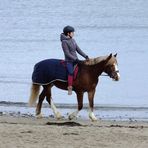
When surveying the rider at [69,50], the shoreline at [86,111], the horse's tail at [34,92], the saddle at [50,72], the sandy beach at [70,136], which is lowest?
the sandy beach at [70,136]

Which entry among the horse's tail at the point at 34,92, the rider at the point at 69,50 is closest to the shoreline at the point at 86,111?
the horse's tail at the point at 34,92

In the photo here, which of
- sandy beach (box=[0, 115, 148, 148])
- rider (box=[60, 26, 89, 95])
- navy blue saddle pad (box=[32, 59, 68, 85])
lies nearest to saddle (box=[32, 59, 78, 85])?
navy blue saddle pad (box=[32, 59, 68, 85])

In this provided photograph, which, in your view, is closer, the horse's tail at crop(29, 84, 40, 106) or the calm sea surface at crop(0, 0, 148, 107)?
the horse's tail at crop(29, 84, 40, 106)

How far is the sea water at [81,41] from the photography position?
75.8 ft

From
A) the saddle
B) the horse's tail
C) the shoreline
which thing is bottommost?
the shoreline

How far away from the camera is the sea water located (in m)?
23.1

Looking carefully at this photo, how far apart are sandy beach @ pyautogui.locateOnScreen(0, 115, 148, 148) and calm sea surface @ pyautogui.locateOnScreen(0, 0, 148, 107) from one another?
684 cm

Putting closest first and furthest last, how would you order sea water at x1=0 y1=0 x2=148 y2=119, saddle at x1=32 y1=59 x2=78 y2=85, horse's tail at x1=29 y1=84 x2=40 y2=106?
1. saddle at x1=32 y1=59 x2=78 y2=85
2. horse's tail at x1=29 y1=84 x2=40 y2=106
3. sea water at x1=0 y1=0 x2=148 y2=119

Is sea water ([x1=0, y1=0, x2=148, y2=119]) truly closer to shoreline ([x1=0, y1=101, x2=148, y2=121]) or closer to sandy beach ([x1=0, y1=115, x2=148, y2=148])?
shoreline ([x1=0, y1=101, x2=148, y2=121])

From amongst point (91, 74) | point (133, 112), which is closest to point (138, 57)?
point (133, 112)

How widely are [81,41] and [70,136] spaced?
28.9 meters

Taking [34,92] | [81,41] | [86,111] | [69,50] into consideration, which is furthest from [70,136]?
[81,41]

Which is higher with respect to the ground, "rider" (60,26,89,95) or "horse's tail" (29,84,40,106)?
"rider" (60,26,89,95)

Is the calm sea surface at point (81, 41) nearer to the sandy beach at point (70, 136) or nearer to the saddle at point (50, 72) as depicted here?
the saddle at point (50, 72)
